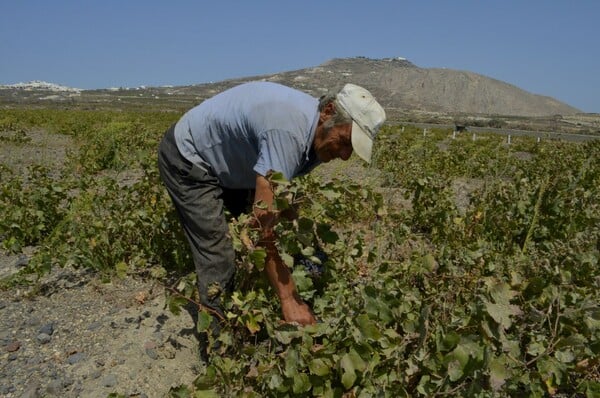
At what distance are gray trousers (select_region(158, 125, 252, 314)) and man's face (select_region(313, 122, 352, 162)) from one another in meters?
0.62

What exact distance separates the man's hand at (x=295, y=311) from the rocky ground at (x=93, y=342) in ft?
2.15

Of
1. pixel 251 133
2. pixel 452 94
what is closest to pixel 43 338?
pixel 251 133

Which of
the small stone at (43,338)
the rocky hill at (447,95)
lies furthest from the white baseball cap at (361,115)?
the rocky hill at (447,95)

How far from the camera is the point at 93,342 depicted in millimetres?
2740

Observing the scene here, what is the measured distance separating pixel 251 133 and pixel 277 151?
22cm

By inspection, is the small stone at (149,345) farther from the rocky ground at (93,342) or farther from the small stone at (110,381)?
the small stone at (110,381)

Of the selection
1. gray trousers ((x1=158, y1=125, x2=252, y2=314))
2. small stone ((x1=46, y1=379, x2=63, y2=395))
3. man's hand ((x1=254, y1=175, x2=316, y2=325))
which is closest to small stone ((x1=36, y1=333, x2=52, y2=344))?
small stone ((x1=46, y1=379, x2=63, y2=395))

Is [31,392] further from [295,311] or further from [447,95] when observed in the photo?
[447,95]

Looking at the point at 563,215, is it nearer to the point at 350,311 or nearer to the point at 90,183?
the point at 350,311

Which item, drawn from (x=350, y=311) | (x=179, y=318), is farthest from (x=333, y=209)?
(x=179, y=318)

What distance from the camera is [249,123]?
83.7 inches

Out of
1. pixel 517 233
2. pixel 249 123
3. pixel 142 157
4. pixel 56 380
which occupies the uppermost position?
pixel 249 123

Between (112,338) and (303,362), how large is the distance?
1344 millimetres

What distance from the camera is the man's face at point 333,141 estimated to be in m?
2.06
